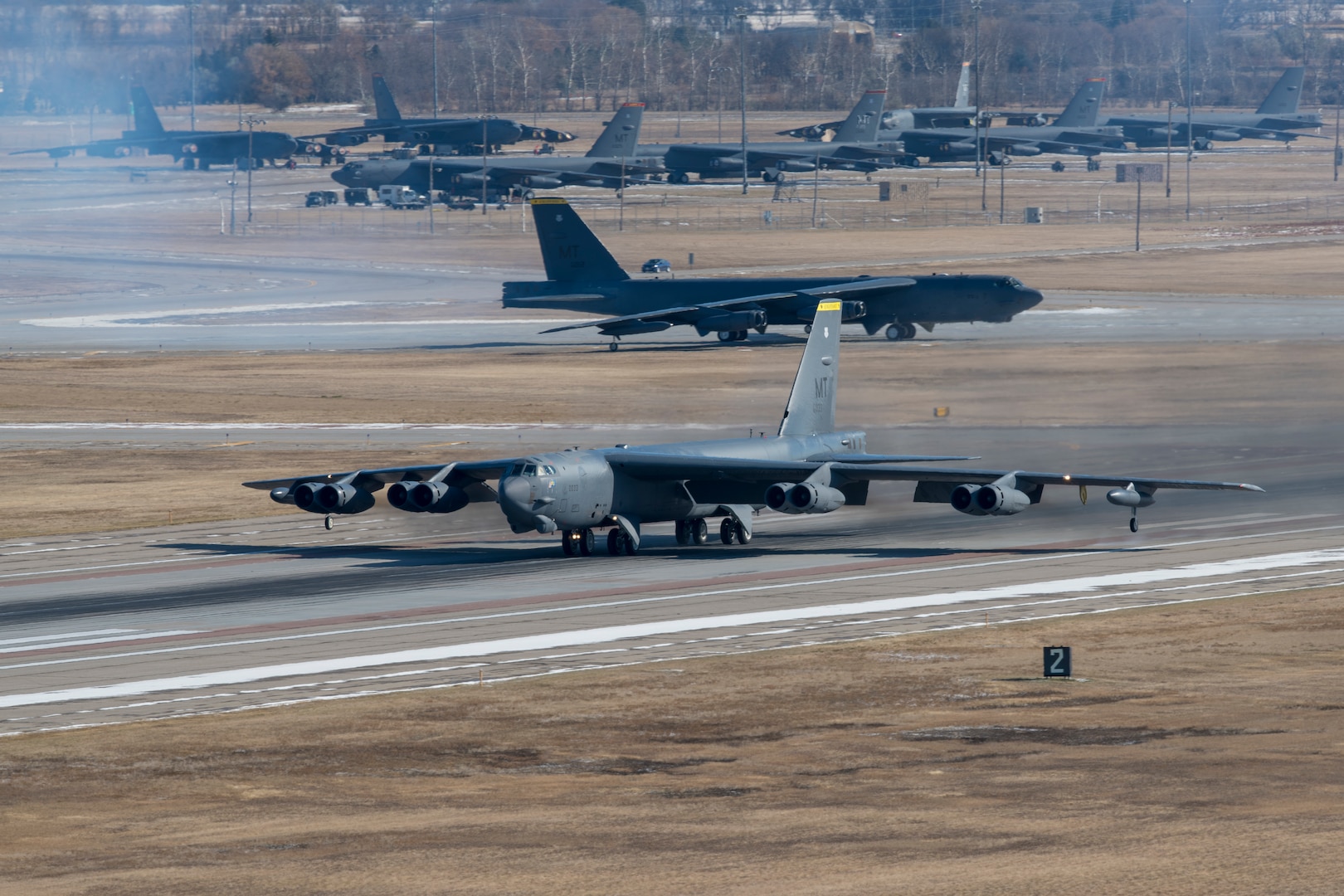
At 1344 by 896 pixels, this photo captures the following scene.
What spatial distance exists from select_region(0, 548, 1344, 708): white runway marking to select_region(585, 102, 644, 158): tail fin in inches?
5677

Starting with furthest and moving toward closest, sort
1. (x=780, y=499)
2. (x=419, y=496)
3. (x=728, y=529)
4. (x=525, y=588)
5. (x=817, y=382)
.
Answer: (x=817, y=382), (x=728, y=529), (x=419, y=496), (x=780, y=499), (x=525, y=588)

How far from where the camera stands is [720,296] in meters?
97.4

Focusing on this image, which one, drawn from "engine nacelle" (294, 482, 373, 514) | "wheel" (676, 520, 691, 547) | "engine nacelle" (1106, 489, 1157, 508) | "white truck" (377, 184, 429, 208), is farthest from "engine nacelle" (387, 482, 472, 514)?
"white truck" (377, 184, 429, 208)

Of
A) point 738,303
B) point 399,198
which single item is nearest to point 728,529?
point 738,303

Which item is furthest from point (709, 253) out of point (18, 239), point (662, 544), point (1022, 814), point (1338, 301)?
point (1022, 814)

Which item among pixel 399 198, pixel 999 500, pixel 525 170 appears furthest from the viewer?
pixel 399 198

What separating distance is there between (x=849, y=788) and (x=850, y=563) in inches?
863

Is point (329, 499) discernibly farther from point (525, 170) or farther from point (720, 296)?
point (525, 170)

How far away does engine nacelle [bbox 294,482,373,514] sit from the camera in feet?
157

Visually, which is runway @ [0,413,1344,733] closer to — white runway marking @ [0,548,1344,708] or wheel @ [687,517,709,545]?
white runway marking @ [0,548,1344,708]

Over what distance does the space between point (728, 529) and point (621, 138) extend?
464 ft

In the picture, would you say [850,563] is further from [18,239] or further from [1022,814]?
[18,239]

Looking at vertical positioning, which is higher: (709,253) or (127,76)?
(127,76)

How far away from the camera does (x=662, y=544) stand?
51.0 meters
